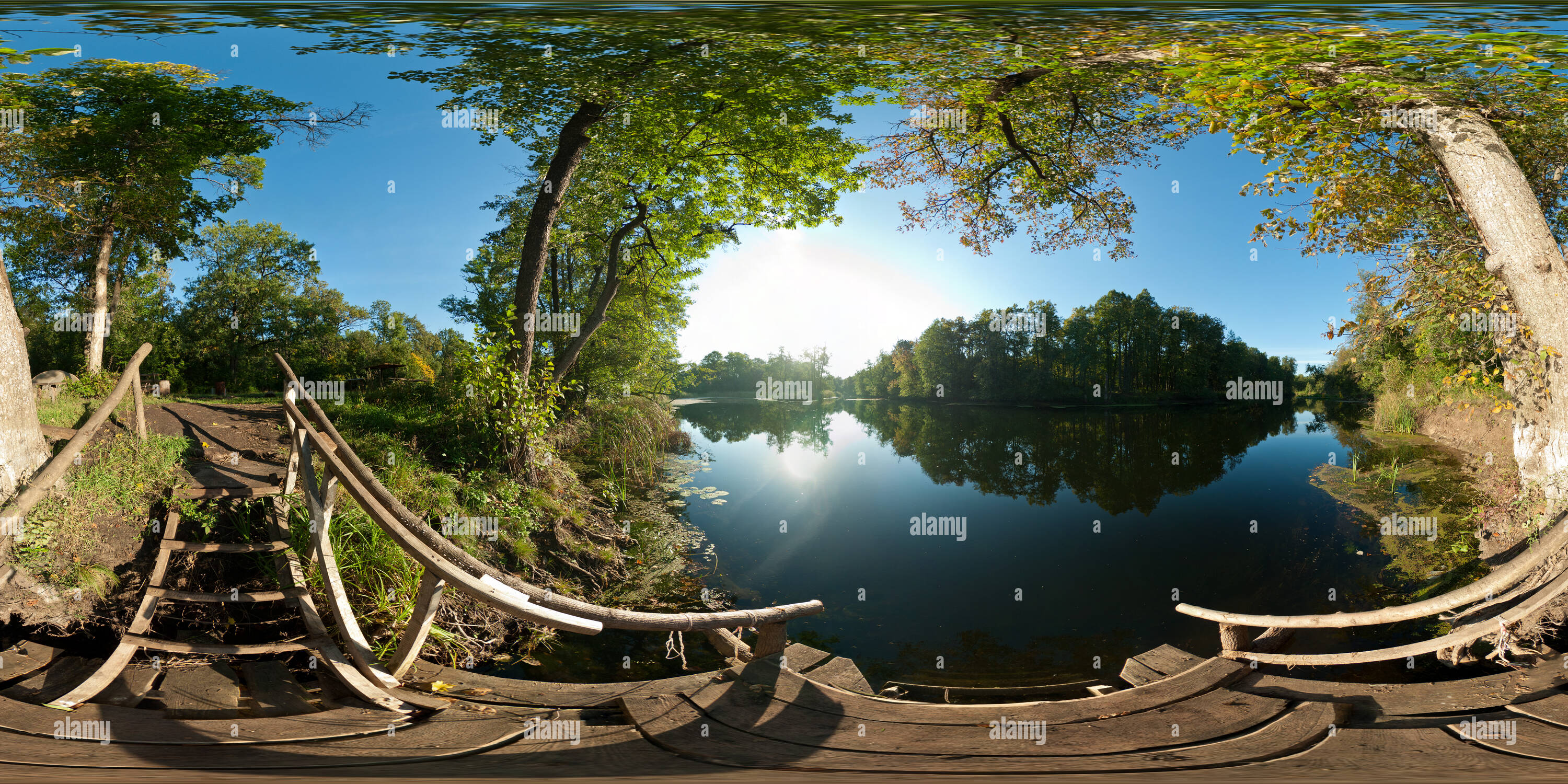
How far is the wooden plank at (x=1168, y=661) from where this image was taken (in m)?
1.95

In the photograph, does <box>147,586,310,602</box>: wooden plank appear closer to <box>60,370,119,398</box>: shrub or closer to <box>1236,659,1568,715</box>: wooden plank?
<box>60,370,119,398</box>: shrub

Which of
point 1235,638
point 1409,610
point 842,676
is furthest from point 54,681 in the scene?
point 1409,610

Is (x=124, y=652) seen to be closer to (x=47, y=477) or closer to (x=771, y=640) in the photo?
(x=47, y=477)

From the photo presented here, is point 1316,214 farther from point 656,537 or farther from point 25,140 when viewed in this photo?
point 25,140

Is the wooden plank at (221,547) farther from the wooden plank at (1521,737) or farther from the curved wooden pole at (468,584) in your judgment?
the wooden plank at (1521,737)

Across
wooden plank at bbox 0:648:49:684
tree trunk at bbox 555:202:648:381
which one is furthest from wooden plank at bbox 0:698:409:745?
tree trunk at bbox 555:202:648:381

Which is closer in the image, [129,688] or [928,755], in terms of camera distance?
[928,755]

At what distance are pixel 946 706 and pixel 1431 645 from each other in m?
1.95

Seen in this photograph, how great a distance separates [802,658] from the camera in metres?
1.89

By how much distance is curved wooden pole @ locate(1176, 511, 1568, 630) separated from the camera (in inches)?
70.1

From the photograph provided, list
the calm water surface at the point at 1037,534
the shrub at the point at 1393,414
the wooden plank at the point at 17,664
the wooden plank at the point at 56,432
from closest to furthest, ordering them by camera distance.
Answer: the wooden plank at the point at 17,664
the wooden plank at the point at 56,432
the calm water surface at the point at 1037,534
the shrub at the point at 1393,414

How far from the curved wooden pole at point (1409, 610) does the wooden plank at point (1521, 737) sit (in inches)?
16.3

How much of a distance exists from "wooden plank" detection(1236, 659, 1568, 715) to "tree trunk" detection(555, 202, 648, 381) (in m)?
4.52

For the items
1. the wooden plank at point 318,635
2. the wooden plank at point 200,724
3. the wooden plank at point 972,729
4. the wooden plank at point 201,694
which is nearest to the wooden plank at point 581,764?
the wooden plank at point 972,729
